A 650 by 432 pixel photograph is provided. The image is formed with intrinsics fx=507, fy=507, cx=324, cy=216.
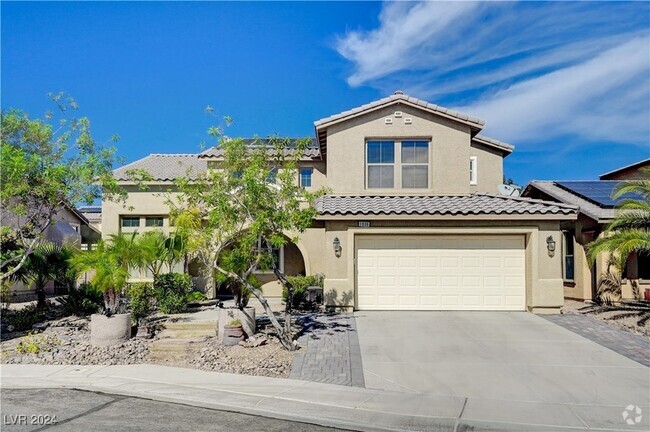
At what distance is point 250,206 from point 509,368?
19.8 ft

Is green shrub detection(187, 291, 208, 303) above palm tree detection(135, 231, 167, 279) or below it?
below

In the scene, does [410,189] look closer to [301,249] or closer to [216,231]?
[301,249]

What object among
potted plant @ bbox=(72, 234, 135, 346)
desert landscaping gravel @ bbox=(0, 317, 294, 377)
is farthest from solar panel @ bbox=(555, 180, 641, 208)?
potted plant @ bbox=(72, 234, 135, 346)

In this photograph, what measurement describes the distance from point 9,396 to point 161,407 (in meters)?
2.66

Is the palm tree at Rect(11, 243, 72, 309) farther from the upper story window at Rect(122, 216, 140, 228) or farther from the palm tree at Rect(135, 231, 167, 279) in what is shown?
the upper story window at Rect(122, 216, 140, 228)

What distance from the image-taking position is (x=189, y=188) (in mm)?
11445

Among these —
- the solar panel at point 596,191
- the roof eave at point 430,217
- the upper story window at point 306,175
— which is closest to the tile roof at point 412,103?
the upper story window at point 306,175

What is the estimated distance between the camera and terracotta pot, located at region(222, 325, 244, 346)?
11.0m

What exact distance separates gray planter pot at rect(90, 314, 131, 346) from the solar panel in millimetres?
15838

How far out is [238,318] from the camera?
1148cm

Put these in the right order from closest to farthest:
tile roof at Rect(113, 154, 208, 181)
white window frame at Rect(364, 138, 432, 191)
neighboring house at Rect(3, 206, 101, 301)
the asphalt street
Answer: the asphalt street < white window frame at Rect(364, 138, 432, 191) < neighboring house at Rect(3, 206, 101, 301) < tile roof at Rect(113, 154, 208, 181)

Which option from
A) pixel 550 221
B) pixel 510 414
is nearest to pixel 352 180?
pixel 550 221

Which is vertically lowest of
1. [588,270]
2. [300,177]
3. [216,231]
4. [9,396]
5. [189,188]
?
[9,396]

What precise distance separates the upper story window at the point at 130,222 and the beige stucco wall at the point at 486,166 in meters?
14.4
